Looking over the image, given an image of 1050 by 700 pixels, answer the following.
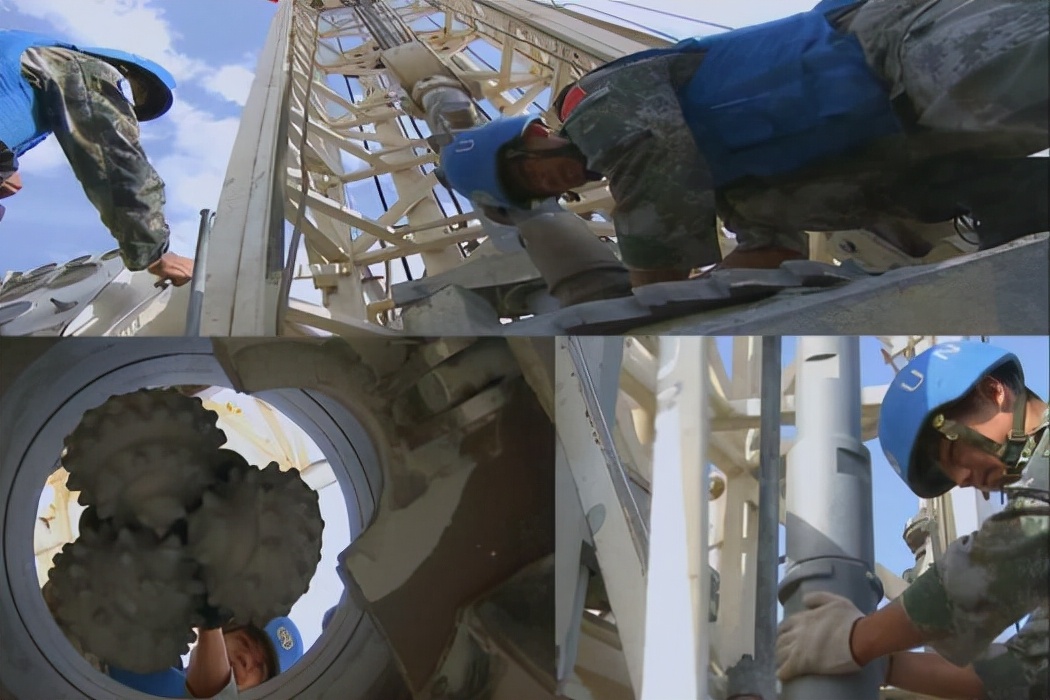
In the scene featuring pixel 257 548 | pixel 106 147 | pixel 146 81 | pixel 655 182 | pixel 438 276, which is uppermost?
pixel 146 81

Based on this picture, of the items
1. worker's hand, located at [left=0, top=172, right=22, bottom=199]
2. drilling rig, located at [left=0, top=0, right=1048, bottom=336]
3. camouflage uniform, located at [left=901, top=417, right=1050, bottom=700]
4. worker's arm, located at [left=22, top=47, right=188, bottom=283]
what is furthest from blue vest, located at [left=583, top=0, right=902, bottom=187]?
worker's hand, located at [left=0, top=172, right=22, bottom=199]

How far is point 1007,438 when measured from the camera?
5.57ft

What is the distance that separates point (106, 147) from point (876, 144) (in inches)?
62.8

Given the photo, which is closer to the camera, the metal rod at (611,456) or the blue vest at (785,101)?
the metal rod at (611,456)

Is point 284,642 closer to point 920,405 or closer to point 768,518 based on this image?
point 768,518

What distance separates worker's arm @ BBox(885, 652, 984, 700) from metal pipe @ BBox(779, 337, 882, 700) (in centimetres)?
4

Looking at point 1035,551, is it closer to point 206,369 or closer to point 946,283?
point 946,283

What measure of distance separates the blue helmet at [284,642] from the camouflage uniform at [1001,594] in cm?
106

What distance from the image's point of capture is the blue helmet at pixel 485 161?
6.71 feet

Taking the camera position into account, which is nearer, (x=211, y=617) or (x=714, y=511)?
(x=714, y=511)

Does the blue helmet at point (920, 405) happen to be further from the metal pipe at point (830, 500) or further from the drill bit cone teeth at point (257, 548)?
the drill bit cone teeth at point (257, 548)

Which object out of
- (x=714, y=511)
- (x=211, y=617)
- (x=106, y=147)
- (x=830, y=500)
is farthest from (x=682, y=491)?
(x=106, y=147)

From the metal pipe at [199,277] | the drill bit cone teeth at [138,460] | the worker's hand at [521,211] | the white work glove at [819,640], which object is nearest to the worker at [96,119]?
the metal pipe at [199,277]

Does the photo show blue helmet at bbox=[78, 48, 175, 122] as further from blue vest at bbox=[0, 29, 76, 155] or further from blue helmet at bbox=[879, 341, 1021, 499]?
blue helmet at bbox=[879, 341, 1021, 499]
